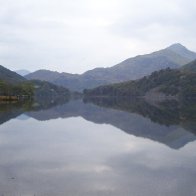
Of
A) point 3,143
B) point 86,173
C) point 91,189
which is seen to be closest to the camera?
point 91,189

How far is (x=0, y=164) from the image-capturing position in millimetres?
40469

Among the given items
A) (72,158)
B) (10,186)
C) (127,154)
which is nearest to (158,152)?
(127,154)

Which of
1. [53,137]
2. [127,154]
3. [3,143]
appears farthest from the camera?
[53,137]

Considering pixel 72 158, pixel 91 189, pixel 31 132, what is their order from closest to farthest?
1. pixel 91 189
2. pixel 72 158
3. pixel 31 132

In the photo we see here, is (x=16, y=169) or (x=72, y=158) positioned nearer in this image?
(x=16, y=169)

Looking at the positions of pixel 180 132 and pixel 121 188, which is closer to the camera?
pixel 121 188

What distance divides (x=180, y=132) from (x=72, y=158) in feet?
118

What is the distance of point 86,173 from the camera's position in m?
37.0

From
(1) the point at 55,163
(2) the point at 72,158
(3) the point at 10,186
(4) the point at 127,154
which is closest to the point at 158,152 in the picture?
(4) the point at 127,154

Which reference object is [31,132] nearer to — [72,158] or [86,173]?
[72,158]

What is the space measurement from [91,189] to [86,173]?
6.50 m

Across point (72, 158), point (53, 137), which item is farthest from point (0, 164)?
point (53, 137)

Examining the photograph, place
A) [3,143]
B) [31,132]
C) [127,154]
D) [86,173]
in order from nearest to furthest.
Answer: [86,173] → [127,154] → [3,143] → [31,132]

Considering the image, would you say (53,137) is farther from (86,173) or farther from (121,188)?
(121,188)
